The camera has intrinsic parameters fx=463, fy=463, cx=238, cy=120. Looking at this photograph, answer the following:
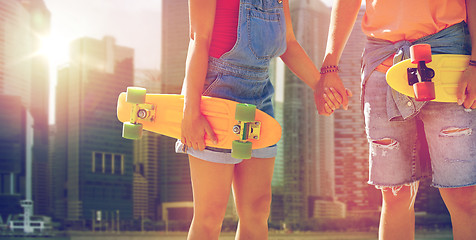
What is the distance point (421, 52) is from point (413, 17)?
20 cm

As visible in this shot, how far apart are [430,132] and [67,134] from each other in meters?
77.1

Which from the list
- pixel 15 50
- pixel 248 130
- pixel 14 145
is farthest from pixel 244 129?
pixel 15 50

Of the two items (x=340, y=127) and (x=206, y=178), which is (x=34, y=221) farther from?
(x=206, y=178)

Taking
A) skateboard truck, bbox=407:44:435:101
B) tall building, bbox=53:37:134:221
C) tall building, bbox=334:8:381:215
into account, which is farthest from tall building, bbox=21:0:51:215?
skateboard truck, bbox=407:44:435:101

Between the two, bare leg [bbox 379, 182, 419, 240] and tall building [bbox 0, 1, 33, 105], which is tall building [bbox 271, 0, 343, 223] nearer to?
tall building [bbox 0, 1, 33, 105]

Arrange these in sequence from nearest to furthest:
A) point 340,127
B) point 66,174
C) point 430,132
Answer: point 430,132, point 340,127, point 66,174

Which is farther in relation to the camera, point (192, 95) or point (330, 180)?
point (330, 180)

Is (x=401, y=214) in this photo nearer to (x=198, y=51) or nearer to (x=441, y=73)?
(x=441, y=73)

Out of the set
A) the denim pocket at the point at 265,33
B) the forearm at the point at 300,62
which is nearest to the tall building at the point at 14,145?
the forearm at the point at 300,62

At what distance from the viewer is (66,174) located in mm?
75562

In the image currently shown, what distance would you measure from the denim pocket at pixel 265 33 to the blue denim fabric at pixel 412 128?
40cm

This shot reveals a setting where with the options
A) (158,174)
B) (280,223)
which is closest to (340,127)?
(280,223)

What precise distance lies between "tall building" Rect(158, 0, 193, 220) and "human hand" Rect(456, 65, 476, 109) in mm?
58631

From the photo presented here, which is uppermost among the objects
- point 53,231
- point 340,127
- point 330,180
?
point 340,127
